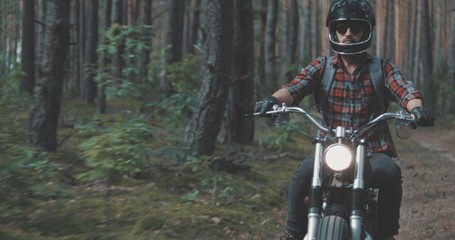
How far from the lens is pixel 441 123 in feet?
70.3

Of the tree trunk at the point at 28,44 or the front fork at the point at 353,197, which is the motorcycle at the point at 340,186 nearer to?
the front fork at the point at 353,197

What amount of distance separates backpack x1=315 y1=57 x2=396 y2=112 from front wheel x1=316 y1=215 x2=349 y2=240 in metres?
1.27

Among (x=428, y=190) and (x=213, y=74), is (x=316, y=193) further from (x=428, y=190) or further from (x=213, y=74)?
(x=428, y=190)

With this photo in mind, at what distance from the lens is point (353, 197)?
341 centimetres

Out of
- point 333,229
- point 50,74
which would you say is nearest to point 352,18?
point 333,229

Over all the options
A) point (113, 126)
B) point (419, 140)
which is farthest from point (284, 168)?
point (419, 140)

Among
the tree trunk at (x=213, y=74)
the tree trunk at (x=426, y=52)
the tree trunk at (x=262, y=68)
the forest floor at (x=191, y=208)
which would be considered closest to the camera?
the forest floor at (x=191, y=208)

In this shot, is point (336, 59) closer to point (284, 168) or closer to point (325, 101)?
point (325, 101)

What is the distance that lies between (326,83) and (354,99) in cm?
25

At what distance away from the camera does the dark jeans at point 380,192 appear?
3.88 m

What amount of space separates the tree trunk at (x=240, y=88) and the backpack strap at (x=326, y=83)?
307 inches

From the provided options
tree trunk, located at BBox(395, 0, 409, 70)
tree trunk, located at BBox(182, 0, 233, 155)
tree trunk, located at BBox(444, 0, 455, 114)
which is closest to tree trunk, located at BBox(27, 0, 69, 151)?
tree trunk, located at BBox(182, 0, 233, 155)

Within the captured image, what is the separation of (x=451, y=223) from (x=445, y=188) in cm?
274

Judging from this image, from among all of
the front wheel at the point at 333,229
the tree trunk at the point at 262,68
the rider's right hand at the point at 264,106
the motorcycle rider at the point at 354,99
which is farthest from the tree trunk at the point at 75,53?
the front wheel at the point at 333,229
